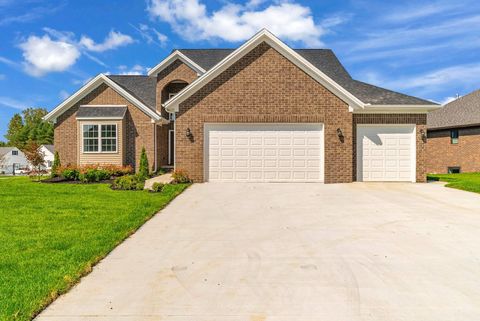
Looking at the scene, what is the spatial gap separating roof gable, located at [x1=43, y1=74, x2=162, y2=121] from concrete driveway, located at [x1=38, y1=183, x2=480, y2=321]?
11755 mm

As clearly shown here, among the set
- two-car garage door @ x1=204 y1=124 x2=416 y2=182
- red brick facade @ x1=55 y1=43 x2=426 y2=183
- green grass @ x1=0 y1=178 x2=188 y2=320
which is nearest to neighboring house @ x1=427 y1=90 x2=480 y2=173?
red brick facade @ x1=55 y1=43 x2=426 y2=183

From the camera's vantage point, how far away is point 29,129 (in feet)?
267

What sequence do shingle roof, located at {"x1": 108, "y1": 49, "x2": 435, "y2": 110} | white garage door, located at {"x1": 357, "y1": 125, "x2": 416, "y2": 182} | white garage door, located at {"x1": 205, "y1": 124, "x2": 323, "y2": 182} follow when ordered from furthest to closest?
1. shingle roof, located at {"x1": 108, "y1": 49, "x2": 435, "y2": 110}
2. white garage door, located at {"x1": 357, "y1": 125, "x2": 416, "y2": 182}
3. white garage door, located at {"x1": 205, "y1": 124, "x2": 323, "y2": 182}

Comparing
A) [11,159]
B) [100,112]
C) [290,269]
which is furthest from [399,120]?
[11,159]

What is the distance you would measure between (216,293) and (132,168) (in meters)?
16.3

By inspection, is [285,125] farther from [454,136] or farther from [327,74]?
[454,136]

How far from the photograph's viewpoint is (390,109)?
14727 millimetres

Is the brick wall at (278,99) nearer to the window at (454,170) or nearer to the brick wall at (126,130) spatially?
the brick wall at (126,130)

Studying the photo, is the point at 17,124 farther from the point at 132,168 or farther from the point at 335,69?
the point at 335,69

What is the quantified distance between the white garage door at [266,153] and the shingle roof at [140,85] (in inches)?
398

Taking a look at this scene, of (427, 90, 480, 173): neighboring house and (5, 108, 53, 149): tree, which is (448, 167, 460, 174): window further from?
(5, 108, 53, 149): tree

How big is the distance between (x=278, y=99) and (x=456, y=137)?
21.9 metres

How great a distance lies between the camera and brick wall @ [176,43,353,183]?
14469 millimetres

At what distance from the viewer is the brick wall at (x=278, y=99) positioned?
47.5 feet
